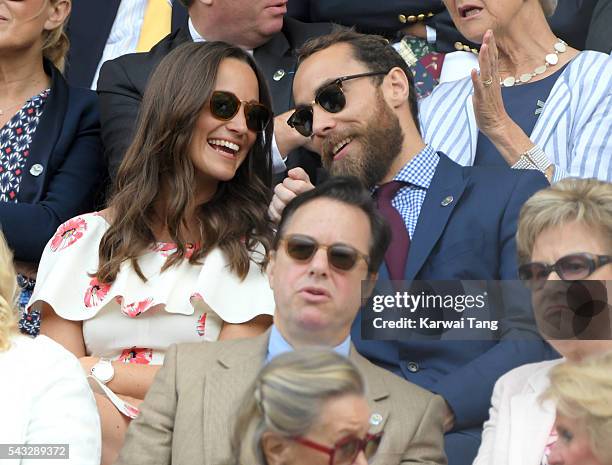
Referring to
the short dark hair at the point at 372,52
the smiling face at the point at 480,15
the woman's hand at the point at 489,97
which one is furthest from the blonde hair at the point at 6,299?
the smiling face at the point at 480,15

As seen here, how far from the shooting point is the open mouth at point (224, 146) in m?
4.45

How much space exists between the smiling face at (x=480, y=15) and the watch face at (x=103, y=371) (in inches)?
69.6

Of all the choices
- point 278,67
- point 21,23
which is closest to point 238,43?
point 278,67

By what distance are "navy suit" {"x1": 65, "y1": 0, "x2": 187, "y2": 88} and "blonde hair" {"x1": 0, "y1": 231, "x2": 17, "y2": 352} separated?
8.10ft

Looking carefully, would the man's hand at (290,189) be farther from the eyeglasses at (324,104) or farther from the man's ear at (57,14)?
the man's ear at (57,14)

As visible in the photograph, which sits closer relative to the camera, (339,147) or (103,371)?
(103,371)

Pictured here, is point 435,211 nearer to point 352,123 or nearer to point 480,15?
point 352,123

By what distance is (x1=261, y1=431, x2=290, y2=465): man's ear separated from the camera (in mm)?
2811

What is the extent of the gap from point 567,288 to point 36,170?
7.00ft

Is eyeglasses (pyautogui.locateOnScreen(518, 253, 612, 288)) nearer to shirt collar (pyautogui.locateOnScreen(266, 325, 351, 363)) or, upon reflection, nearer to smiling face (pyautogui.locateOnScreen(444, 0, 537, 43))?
shirt collar (pyautogui.locateOnScreen(266, 325, 351, 363))

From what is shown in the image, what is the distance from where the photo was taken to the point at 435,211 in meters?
4.22

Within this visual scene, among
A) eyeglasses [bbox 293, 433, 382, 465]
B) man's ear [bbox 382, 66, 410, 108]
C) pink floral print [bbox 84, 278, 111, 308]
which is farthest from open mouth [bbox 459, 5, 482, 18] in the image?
eyeglasses [bbox 293, 433, 382, 465]

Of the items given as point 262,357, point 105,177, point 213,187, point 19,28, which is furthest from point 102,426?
point 19,28

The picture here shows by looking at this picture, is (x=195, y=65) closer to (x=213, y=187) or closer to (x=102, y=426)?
(x=213, y=187)
